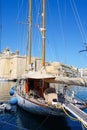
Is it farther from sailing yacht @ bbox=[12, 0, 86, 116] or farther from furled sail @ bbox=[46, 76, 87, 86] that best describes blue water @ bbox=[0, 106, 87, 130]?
furled sail @ bbox=[46, 76, 87, 86]

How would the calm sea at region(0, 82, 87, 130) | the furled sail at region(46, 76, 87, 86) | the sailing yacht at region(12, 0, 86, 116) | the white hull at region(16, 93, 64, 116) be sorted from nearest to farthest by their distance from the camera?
the furled sail at region(46, 76, 87, 86)
the white hull at region(16, 93, 64, 116)
the sailing yacht at region(12, 0, 86, 116)
the calm sea at region(0, 82, 87, 130)

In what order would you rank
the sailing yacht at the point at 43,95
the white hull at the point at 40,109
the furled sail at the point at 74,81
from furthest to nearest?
1. the sailing yacht at the point at 43,95
2. the white hull at the point at 40,109
3. the furled sail at the point at 74,81

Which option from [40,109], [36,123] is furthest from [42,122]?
[40,109]

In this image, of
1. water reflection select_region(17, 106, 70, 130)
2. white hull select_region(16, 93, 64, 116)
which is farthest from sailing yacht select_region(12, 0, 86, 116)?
water reflection select_region(17, 106, 70, 130)

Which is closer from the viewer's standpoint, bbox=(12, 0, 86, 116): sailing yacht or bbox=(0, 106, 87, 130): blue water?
bbox=(12, 0, 86, 116): sailing yacht

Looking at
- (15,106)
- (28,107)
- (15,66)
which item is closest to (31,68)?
(15,106)

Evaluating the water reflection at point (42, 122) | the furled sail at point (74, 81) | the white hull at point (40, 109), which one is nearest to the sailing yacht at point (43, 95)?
the white hull at point (40, 109)

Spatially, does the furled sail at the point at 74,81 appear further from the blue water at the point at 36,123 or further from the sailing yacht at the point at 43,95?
the blue water at the point at 36,123

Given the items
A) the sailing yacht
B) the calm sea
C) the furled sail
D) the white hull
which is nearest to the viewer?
the furled sail

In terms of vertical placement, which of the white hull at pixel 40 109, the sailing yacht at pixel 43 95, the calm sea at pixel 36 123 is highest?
the sailing yacht at pixel 43 95

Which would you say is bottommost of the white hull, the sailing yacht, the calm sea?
the calm sea

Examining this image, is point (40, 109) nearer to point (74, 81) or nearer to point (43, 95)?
point (43, 95)

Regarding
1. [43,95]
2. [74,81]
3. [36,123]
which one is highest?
[74,81]

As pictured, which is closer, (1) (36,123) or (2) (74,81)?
(2) (74,81)
